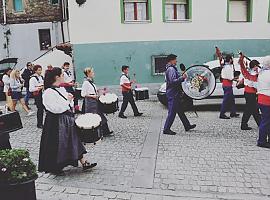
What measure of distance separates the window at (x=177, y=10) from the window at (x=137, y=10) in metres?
0.85

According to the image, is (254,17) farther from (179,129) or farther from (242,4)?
(179,129)

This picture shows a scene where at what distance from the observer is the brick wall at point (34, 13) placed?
2047 cm

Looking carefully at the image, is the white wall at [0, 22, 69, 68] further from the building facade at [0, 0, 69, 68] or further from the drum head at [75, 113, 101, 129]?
the drum head at [75, 113, 101, 129]

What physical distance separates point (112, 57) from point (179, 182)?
10.5 metres

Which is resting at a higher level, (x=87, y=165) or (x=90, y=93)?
(x=90, y=93)

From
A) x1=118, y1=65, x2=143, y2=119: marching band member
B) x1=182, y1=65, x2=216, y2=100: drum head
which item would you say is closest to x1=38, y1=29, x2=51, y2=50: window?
x1=118, y1=65, x2=143, y2=119: marching band member

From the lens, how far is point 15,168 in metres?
4.28

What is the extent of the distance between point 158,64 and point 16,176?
12.0m

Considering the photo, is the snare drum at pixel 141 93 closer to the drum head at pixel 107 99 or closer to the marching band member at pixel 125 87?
the marching band member at pixel 125 87

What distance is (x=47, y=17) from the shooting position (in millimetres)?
20625

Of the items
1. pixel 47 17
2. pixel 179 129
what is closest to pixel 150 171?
pixel 179 129

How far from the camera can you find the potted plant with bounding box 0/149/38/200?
13.9 ft

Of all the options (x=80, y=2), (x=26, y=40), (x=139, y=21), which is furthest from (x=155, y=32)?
(x=26, y=40)

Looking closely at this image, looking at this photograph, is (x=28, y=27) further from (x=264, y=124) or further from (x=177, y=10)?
(x=264, y=124)
